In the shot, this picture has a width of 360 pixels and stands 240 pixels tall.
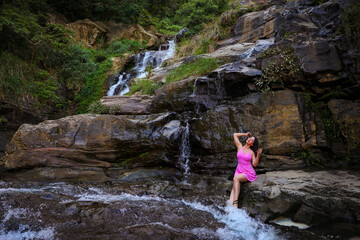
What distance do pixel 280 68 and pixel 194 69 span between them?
4.30 meters

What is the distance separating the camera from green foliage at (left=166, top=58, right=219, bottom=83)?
1017 cm

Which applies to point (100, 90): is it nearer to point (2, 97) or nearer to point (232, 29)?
point (2, 97)

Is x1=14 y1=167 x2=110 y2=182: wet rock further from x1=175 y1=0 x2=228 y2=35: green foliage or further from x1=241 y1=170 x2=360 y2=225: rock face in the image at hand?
x1=175 y1=0 x2=228 y2=35: green foliage

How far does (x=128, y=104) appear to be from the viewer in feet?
32.6

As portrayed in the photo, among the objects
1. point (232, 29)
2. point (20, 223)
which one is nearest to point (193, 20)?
point (232, 29)

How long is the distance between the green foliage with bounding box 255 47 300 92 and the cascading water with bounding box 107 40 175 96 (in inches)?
339

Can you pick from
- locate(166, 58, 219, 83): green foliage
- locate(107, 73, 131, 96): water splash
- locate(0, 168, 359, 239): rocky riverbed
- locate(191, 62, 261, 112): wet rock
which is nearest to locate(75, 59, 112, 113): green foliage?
locate(107, 73, 131, 96): water splash

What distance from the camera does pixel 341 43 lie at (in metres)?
7.09

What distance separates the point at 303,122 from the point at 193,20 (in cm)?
1268

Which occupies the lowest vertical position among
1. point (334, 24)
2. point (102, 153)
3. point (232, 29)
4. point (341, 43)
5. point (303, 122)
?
point (102, 153)

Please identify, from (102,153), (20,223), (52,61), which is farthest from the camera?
(52,61)

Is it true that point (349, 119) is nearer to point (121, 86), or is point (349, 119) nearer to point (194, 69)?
point (194, 69)

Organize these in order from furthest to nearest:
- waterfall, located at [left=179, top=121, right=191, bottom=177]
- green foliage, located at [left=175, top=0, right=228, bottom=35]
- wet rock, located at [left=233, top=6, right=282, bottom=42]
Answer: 1. green foliage, located at [left=175, top=0, right=228, bottom=35]
2. wet rock, located at [left=233, top=6, right=282, bottom=42]
3. waterfall, located at [left=179, top=121, right=191, bottom=177]

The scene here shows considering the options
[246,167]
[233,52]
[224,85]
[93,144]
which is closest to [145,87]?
[224,85]
